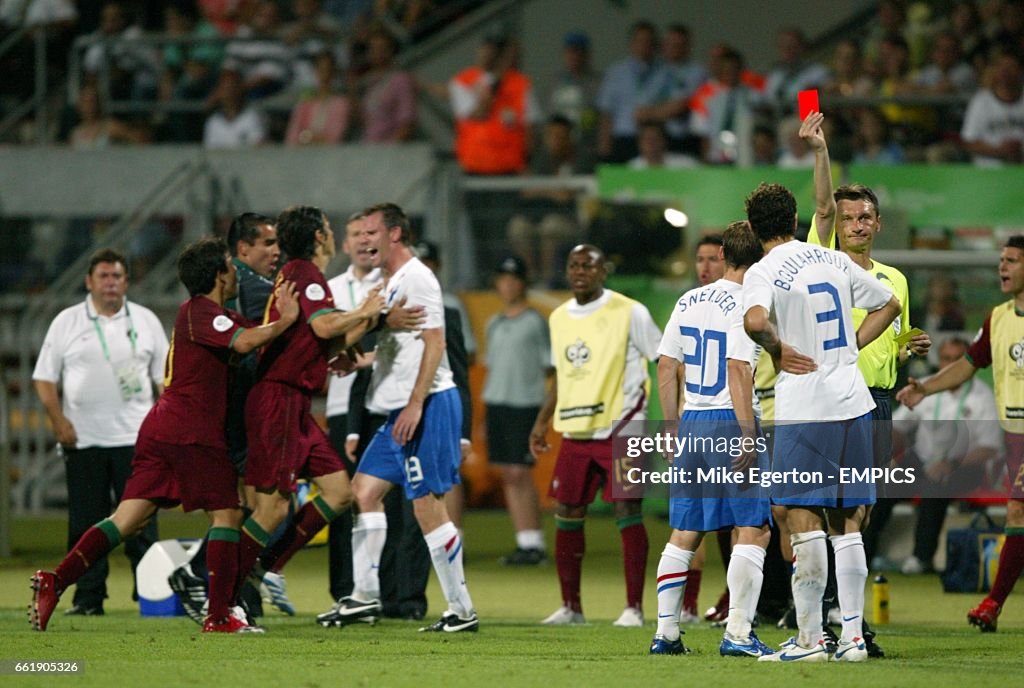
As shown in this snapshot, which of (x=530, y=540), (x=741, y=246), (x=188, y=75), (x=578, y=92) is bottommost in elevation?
(x=530, y=540)

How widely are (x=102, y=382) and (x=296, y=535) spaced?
7.80 ft

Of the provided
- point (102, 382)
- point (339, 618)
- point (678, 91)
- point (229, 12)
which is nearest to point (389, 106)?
point (229, 12)

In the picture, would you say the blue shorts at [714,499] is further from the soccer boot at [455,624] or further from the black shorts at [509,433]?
the black shorts at [509,433]

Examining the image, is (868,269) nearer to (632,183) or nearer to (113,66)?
(632,183)

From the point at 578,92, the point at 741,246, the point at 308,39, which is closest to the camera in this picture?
the point at 741,246

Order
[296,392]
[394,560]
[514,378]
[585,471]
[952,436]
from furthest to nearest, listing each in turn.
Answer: [514,378] → [952,436] → [394,560] → [585,471] → [296,392]

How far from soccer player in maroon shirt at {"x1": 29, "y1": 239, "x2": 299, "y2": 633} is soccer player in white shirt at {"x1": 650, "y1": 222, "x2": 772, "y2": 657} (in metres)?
2.12

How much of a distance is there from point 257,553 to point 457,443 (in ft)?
4.12

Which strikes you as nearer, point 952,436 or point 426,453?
point 426,453

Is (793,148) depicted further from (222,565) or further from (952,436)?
(222,565)

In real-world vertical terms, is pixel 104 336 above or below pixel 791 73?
below

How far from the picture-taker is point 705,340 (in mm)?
8531

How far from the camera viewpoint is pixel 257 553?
9.06 m

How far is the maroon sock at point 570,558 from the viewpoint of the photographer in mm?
9984
